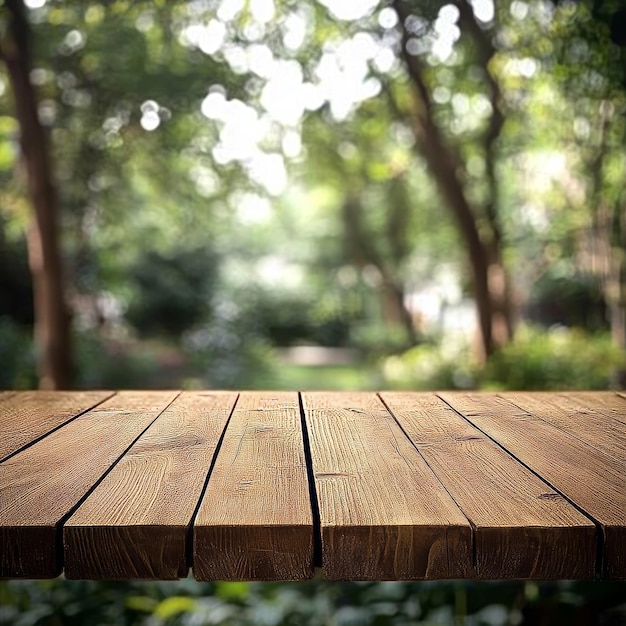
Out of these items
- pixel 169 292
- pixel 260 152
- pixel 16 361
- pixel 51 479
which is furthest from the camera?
pixel 169 292

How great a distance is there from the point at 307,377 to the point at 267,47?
4734mm

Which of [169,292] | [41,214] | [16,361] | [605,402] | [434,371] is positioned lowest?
[434,371]

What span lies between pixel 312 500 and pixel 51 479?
33 centimetres

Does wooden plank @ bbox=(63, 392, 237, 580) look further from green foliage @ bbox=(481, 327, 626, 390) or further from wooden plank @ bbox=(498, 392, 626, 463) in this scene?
green foliage @ bbox=(481, 327, 626, 390)

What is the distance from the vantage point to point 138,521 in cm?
84

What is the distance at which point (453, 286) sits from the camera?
1352cm

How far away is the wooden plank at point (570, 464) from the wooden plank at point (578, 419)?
0.07 feet

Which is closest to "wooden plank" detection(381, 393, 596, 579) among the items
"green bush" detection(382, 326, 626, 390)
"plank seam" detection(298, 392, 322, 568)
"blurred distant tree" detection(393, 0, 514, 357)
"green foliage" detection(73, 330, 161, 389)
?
"plank seam" detection(298, 392, 322, 568)

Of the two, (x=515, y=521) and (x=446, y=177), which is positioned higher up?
(x=446, y=177)

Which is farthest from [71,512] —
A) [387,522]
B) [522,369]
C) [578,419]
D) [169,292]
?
[169,292]

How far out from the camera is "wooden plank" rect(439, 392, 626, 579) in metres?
0.85

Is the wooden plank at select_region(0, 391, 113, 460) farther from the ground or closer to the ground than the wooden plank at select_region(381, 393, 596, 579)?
farther from the ground

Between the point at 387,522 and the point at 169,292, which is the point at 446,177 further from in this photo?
the point at 387,522

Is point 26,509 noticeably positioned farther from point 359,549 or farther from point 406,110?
point 406,110
